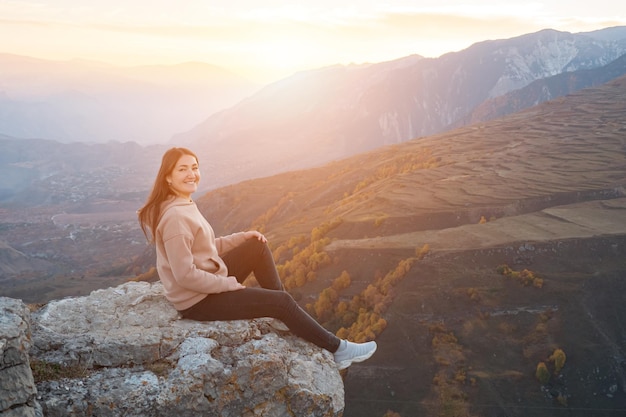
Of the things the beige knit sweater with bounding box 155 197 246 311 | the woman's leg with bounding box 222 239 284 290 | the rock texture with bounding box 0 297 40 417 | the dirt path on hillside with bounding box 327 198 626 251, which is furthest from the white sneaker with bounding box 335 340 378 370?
the dirt path on hillside with bounding box 327 198 626 251

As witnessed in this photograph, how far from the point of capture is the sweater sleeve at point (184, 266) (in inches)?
253

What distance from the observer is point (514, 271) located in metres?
34.0

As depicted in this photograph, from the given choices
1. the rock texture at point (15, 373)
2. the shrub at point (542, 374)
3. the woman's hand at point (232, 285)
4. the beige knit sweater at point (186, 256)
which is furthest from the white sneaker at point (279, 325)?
the shrub at point (542, 374)

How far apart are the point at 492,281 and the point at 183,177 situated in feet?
101

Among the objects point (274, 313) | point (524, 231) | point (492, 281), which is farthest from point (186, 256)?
point (524, 231)

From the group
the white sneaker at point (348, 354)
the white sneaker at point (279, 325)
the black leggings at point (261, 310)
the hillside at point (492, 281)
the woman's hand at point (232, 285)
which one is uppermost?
the woman's hand at point (232, 285)

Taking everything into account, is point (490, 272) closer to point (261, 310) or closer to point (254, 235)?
point (254, 235)

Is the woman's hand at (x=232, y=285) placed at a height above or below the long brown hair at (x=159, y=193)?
below

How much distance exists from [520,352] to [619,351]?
18.8 ft

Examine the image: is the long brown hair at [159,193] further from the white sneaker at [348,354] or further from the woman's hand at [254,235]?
the white sneaker at [348,354]

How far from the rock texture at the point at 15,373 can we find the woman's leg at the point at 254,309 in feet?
7.24

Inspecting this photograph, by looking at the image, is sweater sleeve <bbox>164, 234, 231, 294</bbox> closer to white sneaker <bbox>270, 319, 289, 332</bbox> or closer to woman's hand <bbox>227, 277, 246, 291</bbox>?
woman's hand <bbox>227, 277, 246, 291</bbox>

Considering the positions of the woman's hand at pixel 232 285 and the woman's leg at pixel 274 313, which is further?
the woman's leg at pixel 274 313

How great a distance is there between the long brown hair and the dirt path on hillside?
32.2m
